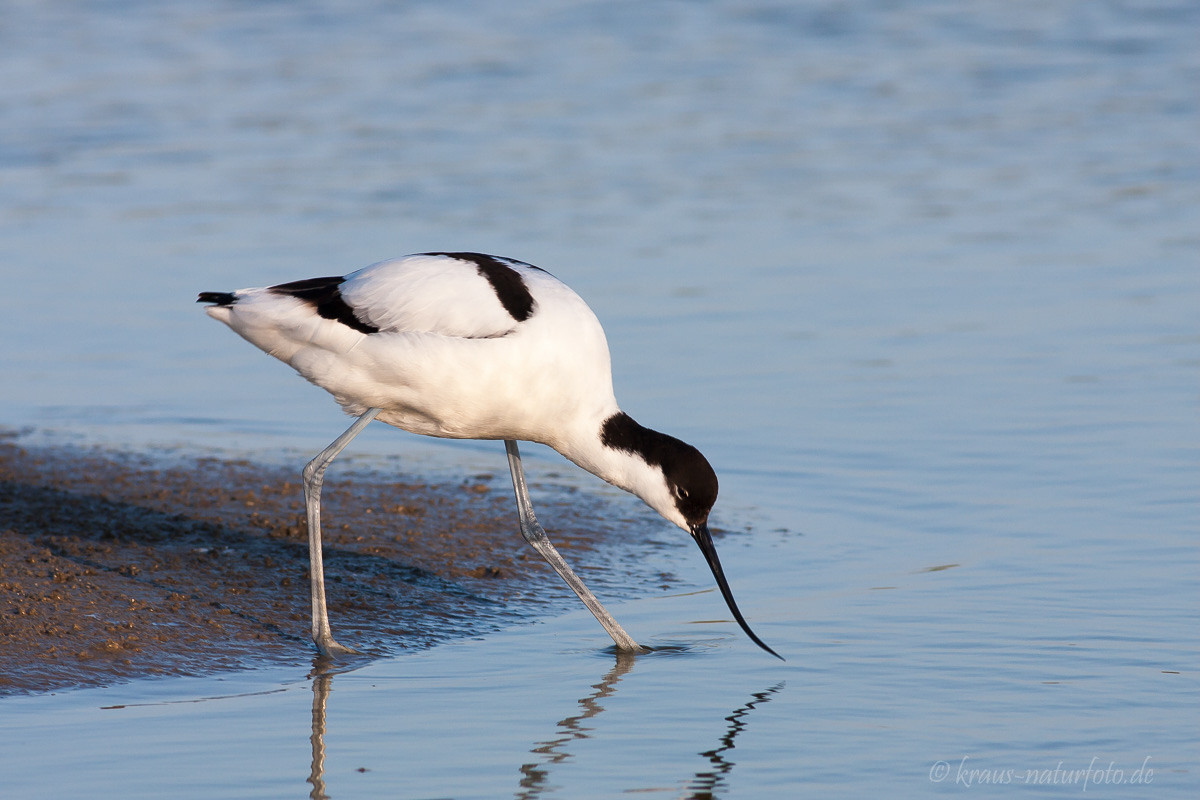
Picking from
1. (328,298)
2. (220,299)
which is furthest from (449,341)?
(220,299)

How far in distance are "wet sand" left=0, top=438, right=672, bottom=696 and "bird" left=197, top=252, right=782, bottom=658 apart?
0.38 m

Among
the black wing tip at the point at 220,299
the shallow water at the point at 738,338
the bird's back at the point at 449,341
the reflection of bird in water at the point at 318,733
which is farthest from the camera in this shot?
the black wing tip at the point at 220,299

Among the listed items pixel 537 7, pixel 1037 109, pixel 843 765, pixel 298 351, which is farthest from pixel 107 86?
pixel 843 765

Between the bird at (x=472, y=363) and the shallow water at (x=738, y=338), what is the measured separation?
0.55 m

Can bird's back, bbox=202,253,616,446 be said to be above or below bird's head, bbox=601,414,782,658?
above

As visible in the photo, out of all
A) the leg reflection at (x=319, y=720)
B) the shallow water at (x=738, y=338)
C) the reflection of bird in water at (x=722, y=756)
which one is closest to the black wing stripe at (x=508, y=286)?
the shallow water at (x=738, y=338)

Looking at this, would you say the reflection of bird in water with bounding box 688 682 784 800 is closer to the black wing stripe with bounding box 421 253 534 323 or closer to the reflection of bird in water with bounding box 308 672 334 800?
the reflection of bird in water with bounding box 308 672 334 800

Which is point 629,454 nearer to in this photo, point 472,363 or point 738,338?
point 472,363

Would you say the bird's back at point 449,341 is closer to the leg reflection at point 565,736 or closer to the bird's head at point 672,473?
the bird's head at point 672,473

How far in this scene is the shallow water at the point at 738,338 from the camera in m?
4.67

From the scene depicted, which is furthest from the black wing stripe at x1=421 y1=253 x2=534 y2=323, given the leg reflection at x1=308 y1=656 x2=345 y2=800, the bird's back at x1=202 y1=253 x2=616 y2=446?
the leg reflection at x1=308 y1=656 x2=345 y2=800

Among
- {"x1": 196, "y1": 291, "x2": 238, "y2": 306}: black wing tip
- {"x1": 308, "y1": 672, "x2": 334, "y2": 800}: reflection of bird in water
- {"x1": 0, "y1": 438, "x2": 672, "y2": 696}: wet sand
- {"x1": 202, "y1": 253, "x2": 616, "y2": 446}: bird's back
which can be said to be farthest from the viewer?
{"x1": 196, "y1": 291, "x2": 238, "y2": 306}: black wing tip

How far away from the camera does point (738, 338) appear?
909 cm

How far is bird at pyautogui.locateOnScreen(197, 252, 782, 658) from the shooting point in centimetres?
534
